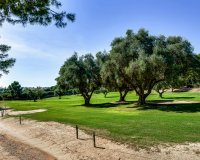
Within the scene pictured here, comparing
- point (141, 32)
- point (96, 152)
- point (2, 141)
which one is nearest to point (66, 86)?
point (141, 32)

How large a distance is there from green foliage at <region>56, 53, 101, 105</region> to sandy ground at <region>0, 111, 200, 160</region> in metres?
34.3

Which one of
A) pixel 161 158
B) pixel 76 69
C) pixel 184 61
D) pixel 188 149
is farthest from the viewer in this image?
pixel 76 69

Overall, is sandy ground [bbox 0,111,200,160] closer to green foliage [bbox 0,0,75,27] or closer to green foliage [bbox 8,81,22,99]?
green foliage [bbox 0,0,75,27]

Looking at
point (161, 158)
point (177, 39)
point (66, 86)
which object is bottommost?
point (161, 158)

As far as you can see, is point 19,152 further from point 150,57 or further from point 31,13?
point 150,57

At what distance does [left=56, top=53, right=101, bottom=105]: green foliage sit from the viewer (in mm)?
62188

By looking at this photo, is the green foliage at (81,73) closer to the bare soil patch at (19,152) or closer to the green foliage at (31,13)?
the bare soil patch at (19,152)

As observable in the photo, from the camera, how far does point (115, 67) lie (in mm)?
47312

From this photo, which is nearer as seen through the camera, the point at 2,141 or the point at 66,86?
the point at 2,141

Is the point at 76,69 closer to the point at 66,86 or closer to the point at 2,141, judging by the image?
the point at 66,86

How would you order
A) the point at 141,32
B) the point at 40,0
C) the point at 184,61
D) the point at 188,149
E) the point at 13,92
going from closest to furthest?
the point at 40,0, the point at 188,149, the point at 184,61, the point at 141,32, the point at 13,92

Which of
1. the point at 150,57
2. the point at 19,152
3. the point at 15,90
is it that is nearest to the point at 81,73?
the point at 150,57

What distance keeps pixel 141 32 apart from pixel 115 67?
7332mm

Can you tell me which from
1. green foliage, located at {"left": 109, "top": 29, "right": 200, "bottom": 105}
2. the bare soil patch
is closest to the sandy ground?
the bare soil patch
